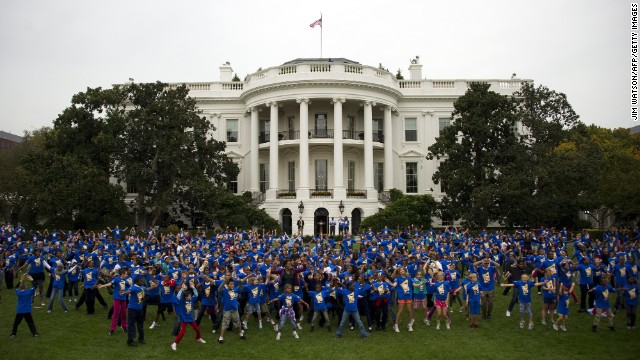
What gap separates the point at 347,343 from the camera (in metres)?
11.7

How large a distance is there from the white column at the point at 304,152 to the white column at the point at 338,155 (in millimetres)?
2141

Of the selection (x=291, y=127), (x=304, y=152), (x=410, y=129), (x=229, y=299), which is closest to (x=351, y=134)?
(x=291, y=127)

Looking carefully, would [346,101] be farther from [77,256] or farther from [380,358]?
[380,358]

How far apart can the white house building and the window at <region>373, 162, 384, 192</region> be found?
0.09 m

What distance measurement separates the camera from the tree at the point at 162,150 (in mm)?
35281

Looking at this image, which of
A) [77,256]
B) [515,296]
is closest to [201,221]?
[77,256]

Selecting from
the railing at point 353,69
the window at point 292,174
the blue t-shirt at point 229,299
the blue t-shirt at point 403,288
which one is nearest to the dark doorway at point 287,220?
the window at point 292,174

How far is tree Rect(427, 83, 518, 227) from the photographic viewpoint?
34.1 meters

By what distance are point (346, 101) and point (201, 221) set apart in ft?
50.5

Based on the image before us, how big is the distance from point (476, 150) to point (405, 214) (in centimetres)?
666

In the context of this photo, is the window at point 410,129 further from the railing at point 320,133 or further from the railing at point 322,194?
the railing at point 322,194

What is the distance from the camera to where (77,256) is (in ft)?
57.4

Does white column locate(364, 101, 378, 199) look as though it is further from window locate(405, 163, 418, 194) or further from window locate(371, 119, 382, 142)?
window locate(405, 163, 418, 194)

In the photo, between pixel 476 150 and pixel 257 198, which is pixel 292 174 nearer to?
pixel 257 198
